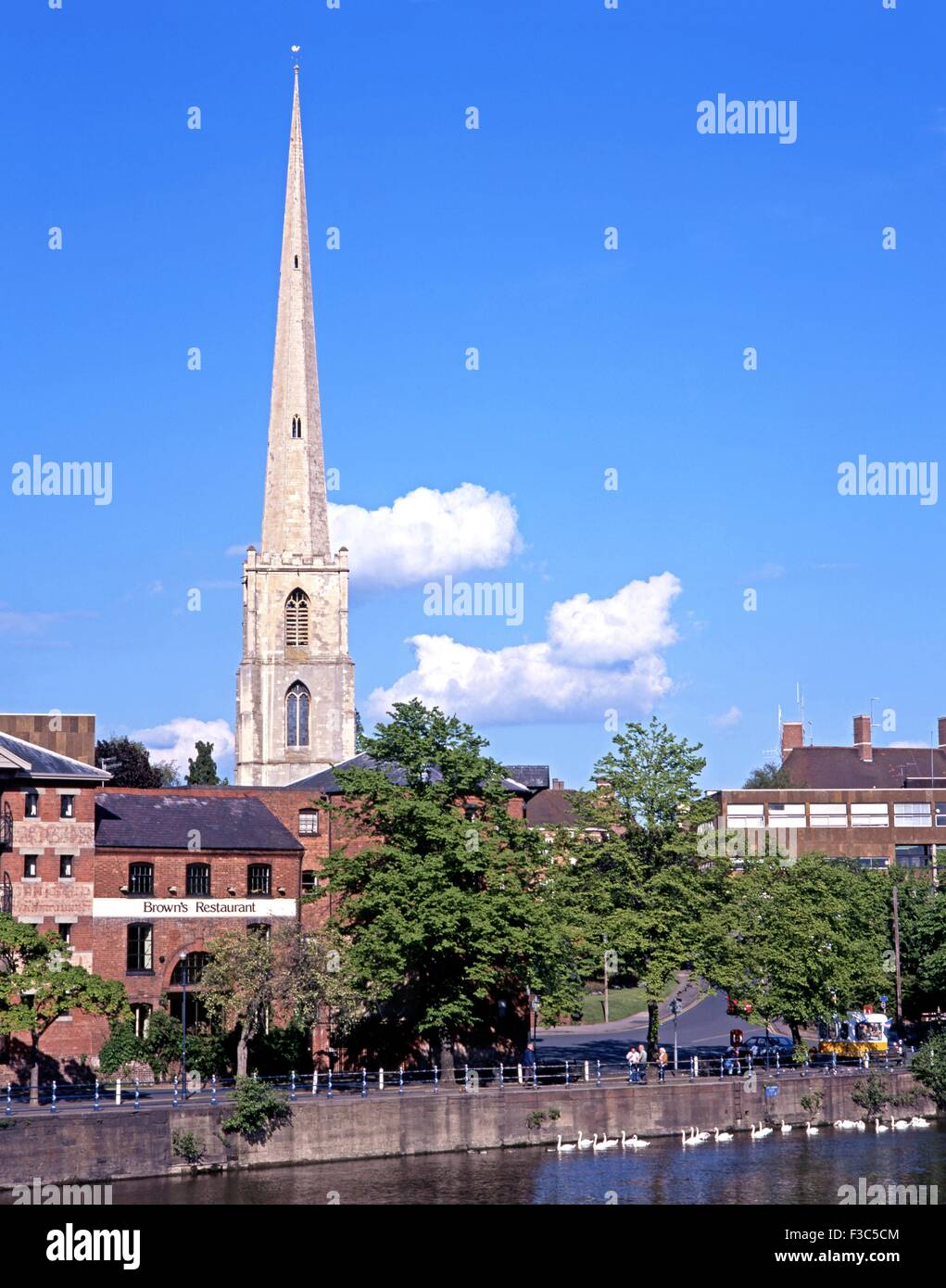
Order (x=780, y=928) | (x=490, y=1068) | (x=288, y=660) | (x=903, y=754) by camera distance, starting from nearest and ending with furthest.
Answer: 1. (x=490, y=1068)
2. (x=780, y=928)
3. (x=288, y=660)
4. (x=903, y=754)

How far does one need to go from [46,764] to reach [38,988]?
12.6 metres

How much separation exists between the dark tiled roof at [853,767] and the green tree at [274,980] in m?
81.7

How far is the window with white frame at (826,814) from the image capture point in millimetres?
127188

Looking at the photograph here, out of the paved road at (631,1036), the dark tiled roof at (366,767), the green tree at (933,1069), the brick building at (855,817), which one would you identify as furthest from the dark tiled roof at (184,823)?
the brick building at (855,817)

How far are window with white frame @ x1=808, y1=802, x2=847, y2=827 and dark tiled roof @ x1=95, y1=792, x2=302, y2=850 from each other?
60.9 m

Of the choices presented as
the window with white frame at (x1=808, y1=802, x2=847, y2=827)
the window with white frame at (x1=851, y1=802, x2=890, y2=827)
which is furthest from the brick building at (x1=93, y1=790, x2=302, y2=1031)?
the window with white frame at (x1=851, y1=802, x2=890, y2=827)

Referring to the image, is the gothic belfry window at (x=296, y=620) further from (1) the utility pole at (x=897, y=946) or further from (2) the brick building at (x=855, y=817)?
(1) the utility pole at (x=897, y=946)

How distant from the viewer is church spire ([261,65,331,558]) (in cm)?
13000

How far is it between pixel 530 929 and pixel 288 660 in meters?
65.9

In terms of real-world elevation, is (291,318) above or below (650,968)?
above

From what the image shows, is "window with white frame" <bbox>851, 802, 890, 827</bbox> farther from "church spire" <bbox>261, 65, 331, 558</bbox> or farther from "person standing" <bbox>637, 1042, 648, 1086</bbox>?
"person standing" <bbox>637, 1042, 648, 1086</bbox>

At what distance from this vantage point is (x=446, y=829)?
2520 inches
